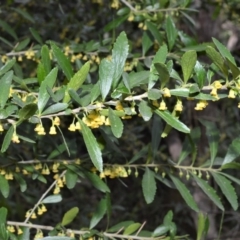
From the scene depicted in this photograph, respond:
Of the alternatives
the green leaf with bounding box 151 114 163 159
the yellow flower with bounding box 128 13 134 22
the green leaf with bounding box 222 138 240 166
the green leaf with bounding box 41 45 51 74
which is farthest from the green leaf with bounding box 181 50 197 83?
the yellow flower with bounding box 128 13 134 22

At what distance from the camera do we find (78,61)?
3.79ft

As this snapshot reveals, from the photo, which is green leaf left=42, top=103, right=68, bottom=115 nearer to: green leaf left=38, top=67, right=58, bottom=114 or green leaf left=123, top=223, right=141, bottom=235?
green leaf left=38, top=67, right=58, bottom=114

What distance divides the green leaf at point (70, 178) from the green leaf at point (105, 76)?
0.36 m

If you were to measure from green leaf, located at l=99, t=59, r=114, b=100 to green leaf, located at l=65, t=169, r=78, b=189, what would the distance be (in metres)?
0.36

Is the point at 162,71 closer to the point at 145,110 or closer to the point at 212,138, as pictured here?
the point at 145,110

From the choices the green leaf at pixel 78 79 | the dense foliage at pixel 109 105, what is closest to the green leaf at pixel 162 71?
the dense foliage at pixel 109 105

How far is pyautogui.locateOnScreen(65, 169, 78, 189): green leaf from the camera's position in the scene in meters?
0.95

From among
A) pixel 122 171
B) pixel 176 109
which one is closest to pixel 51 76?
pixel 176 109

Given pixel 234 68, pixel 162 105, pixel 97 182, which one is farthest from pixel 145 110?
pixel 97 182

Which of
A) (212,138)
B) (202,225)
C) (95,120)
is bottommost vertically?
(202,225)

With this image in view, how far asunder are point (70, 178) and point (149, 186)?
0.17 metres

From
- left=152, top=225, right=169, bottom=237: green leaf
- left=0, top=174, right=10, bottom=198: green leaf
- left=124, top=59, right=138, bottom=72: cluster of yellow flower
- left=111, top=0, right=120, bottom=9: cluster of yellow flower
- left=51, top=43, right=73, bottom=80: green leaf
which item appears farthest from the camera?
left=111, top=0, right=120, bottom=9: cluster of yellow flower

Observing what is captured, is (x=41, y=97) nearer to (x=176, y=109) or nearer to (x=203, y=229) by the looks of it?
(x=176, y=109)

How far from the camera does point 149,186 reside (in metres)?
1.01
